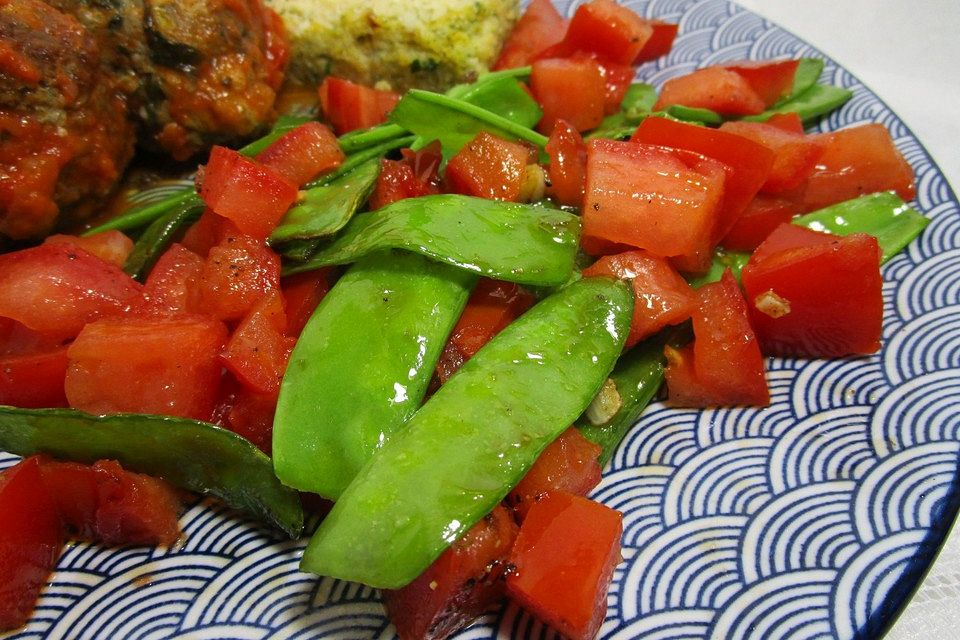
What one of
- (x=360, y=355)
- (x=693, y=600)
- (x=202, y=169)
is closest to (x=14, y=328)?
(x=202, y=169)

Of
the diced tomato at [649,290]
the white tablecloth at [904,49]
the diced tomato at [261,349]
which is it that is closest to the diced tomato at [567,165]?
the diced tomato at [649,290]

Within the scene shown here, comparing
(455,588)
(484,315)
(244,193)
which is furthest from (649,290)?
(244,193)

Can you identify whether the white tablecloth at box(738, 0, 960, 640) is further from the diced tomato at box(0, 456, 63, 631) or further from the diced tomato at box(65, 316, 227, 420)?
the diced tomato at box(0, 456, 63, 631)

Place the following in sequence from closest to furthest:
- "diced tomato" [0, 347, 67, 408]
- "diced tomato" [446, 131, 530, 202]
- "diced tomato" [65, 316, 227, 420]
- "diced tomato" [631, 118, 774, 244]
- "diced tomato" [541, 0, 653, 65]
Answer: "diced tomato" [65, 316, 227, 420]
"diced tomato" [0, 347, 67, 408]
"diced tomato" [631, 118, 774, 244]
"diced tomato" [446, 131, 530, 202]
"diced tomato" [541, 0, 653, 65]

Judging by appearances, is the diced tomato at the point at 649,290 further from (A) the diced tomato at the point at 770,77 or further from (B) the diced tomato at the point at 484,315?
(A) the diced tomato at the point at 770,77

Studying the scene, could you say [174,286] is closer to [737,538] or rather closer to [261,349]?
[261,349]

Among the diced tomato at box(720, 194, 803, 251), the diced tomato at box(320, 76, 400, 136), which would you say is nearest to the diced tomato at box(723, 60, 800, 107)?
the diced tomato at box(720, 194, 803, 251)
